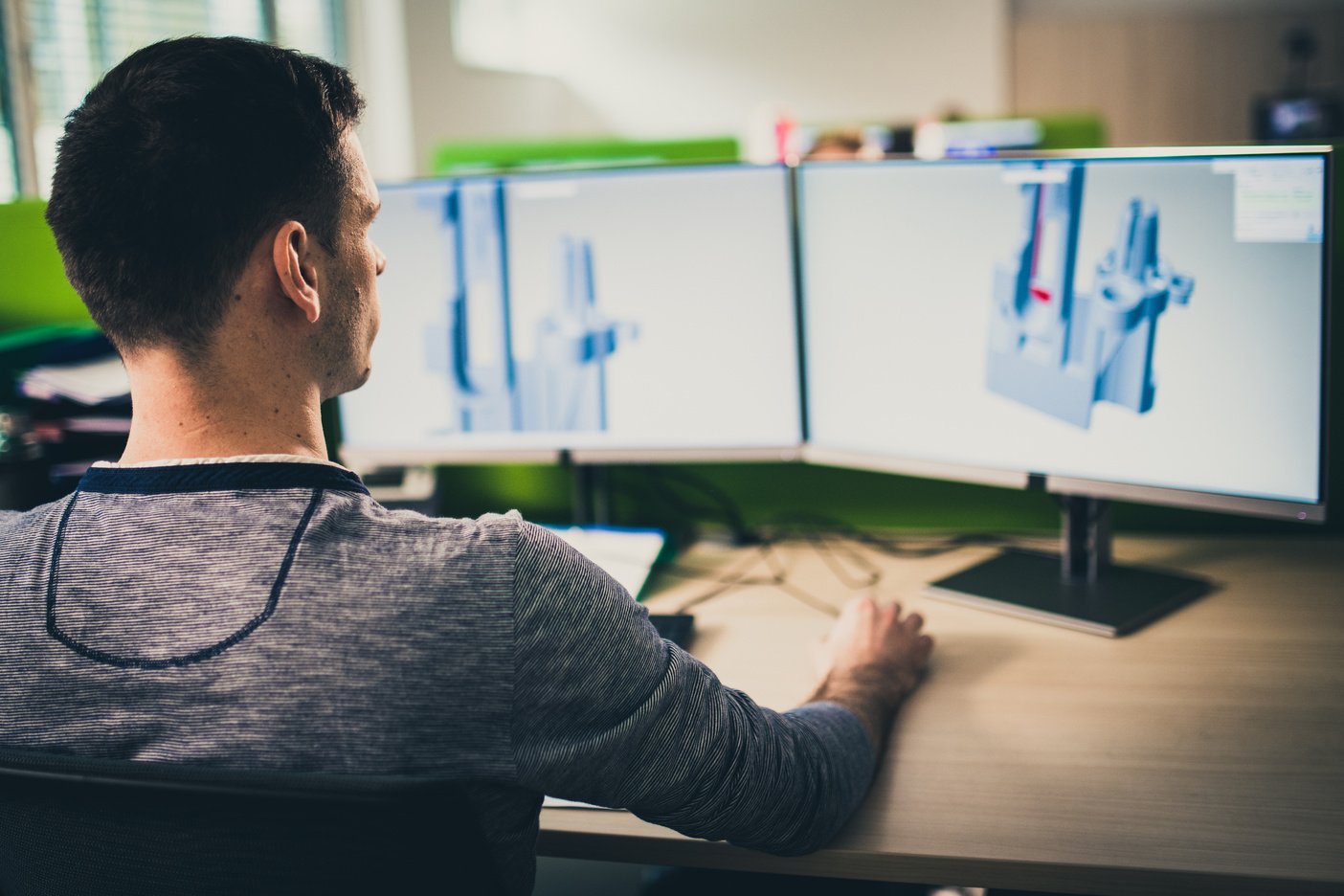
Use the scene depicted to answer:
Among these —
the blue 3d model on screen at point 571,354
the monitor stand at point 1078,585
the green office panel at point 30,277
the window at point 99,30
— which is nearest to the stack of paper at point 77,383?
the green office panel at point 30,277

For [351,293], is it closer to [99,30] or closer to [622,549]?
[622,549]

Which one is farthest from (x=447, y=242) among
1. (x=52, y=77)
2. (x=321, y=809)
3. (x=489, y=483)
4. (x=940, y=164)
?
(x=52, y=77)

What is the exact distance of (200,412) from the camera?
0.76 m

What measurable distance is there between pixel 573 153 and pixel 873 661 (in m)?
1.47

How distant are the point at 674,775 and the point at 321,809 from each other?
0.24 m

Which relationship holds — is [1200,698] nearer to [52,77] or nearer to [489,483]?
[489,483]

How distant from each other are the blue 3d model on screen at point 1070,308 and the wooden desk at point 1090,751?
26 centimetres

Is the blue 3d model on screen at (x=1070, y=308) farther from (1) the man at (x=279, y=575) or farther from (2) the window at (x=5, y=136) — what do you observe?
(2) the window at (x=5, y=136)

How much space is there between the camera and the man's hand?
102 centimetres

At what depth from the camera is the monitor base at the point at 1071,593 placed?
1254 mm

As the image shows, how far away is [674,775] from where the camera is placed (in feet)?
2.43

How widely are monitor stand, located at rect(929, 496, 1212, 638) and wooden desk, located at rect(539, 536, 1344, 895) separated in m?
0.02

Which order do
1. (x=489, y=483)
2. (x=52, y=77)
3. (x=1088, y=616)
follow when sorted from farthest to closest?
(x=52, y=77) < (x=489, y=483) < (x=1088, y=616)

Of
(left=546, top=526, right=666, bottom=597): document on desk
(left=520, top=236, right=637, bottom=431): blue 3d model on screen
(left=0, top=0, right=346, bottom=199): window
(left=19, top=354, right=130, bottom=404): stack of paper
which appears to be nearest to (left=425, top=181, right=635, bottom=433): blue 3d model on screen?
(left=520, top=236, right=637, bottom=431): blue 3d model on screen
